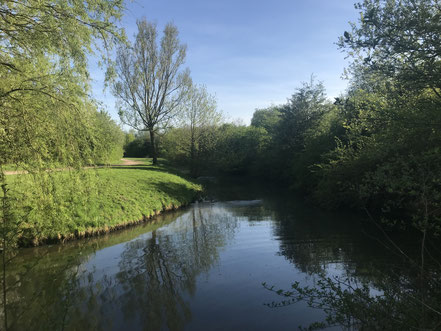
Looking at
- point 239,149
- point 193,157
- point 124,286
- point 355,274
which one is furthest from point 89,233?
point 239,149

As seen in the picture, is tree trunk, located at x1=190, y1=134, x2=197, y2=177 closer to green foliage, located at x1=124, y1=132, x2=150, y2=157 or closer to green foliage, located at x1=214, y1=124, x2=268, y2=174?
green foliage, located at x1=214, y1=124, x2=268, y2=174

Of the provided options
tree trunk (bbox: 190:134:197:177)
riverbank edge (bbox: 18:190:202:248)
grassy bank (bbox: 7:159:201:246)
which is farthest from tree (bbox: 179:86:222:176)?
riverbank edge (bbox: 18:190:202:248)

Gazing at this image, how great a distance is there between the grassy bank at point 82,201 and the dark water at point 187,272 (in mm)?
725

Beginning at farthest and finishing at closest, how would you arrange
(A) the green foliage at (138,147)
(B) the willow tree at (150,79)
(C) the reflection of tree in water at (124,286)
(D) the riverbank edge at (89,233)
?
(A) the green foliage at (138,147)
(B) the willow tree at (150,79)
(D) the riverbank edge at (89,233)
(C) the reflection of tree in water at (124,286)

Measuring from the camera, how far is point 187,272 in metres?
9.07

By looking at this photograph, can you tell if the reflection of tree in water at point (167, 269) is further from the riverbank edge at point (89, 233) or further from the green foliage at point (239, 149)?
the green foliage at point (239, 149)

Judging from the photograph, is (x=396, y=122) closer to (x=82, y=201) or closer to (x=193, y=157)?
(x=82, y=201)

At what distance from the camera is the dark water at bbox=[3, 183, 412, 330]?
6.36 m

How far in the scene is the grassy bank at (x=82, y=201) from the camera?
813 centimetres

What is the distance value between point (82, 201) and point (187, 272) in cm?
639

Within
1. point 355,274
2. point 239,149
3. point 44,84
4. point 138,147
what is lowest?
point 355,274

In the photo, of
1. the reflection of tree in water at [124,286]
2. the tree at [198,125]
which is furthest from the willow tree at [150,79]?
the reflection of tree in water at [124,286]

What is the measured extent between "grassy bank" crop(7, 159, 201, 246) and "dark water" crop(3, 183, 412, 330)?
2.38ft

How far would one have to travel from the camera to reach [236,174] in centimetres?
4688
